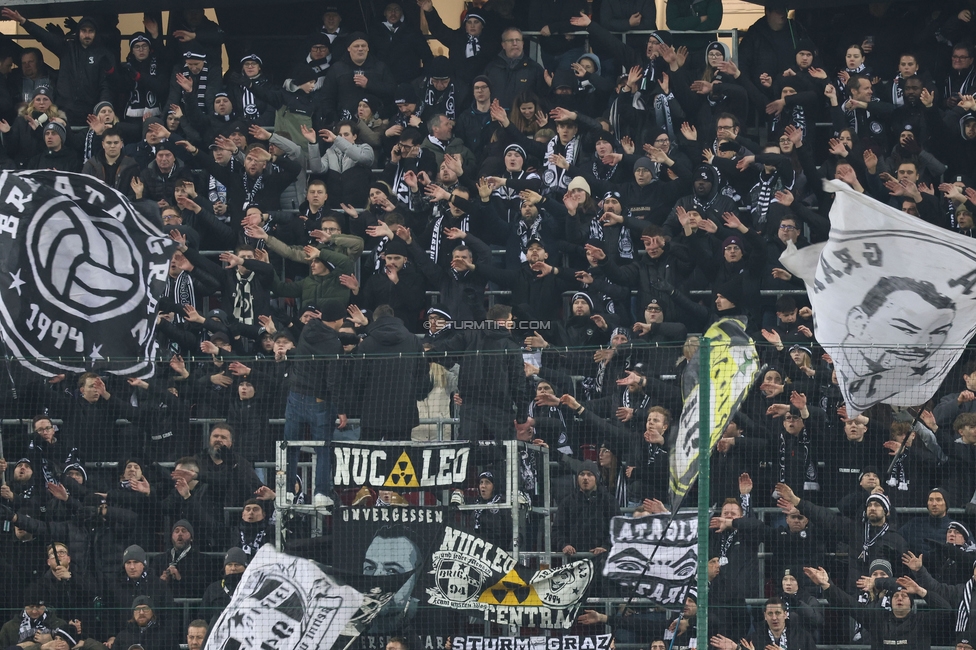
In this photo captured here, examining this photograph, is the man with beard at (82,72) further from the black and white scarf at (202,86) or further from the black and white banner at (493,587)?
the black and white banner at (493,587)

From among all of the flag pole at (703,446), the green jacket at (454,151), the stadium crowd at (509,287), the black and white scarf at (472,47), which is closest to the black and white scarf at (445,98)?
the stadium crowd at (509,287)

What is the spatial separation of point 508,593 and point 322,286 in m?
6.02

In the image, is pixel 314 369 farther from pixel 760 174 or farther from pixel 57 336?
pixel 760 174

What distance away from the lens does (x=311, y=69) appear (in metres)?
17.7

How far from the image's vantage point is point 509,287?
1545 centimetres

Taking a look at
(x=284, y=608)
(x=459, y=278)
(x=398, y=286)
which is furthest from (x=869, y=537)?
(x=398, y=286)

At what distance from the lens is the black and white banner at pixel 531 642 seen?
10211 millimetres

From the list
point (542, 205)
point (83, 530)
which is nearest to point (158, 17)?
point (542, 205)

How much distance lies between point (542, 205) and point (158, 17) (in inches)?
220

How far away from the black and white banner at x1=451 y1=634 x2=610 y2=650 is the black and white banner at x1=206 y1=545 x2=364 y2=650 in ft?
2.49

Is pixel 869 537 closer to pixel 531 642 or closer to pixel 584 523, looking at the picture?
pixel 584 523

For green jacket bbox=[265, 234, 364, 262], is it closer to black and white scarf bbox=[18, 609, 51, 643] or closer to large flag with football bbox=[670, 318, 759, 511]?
black and white scarf bbox=[18, 609, 51, 643]

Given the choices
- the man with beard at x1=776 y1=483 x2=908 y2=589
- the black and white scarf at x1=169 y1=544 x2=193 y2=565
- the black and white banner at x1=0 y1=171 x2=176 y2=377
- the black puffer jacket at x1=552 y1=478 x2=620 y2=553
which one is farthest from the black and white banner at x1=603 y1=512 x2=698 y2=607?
the black and white banner at x1=0 y1=171 x2=176 y2=377

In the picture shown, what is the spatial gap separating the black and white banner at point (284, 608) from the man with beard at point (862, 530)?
3.37 metres
